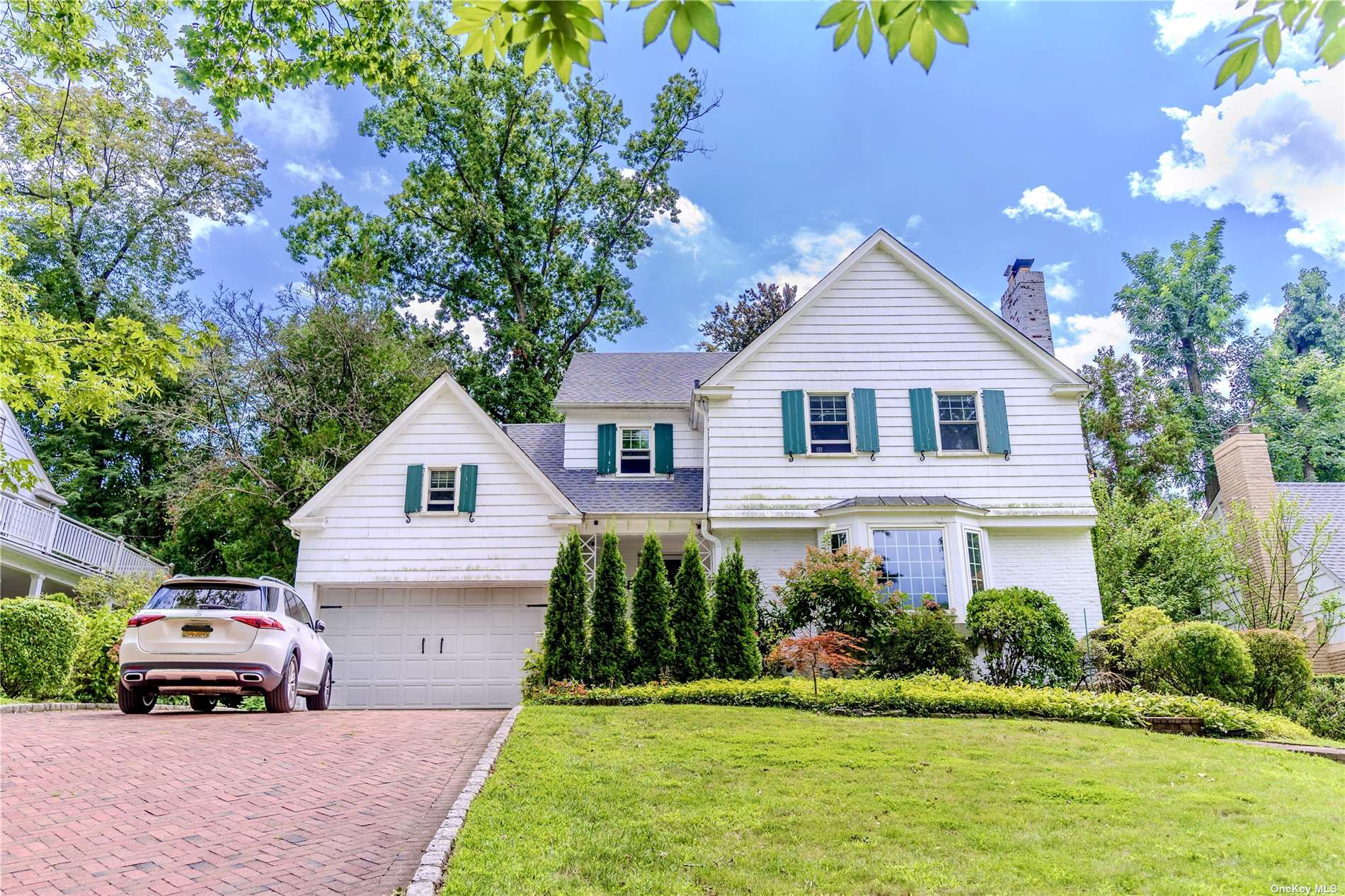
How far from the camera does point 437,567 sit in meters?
16.5

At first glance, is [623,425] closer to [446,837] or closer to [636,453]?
[636,453]

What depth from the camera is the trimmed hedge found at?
10570 millimetres

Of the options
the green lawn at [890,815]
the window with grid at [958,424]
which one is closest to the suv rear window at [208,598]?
the green lawn at [890,815]

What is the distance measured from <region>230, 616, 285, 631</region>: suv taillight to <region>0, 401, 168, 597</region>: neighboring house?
11.9 m

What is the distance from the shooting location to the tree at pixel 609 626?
12.9m

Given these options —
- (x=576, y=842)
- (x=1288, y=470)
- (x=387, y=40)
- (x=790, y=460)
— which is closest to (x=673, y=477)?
(x=790, y=460)

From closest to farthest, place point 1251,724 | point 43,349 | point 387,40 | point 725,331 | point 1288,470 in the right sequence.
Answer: point 43,349
point 387,40
point 1251,724
point 725,331
point 1288,470

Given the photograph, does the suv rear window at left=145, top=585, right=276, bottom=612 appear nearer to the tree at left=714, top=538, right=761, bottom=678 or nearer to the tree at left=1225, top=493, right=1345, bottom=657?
the tree at left=714, top=538, right=761, bottom=678

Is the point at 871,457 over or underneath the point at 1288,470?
underneath

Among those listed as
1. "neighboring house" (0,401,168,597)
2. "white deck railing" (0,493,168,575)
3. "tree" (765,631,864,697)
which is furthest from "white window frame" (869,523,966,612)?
"white deck railing" (0,493,168,575)

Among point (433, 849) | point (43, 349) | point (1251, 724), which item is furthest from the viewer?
point (1251, 724)

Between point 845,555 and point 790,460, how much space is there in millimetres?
3065

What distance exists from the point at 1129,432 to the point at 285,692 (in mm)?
28601

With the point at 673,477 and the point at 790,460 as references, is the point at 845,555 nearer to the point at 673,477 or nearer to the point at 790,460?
the point at 790,460
